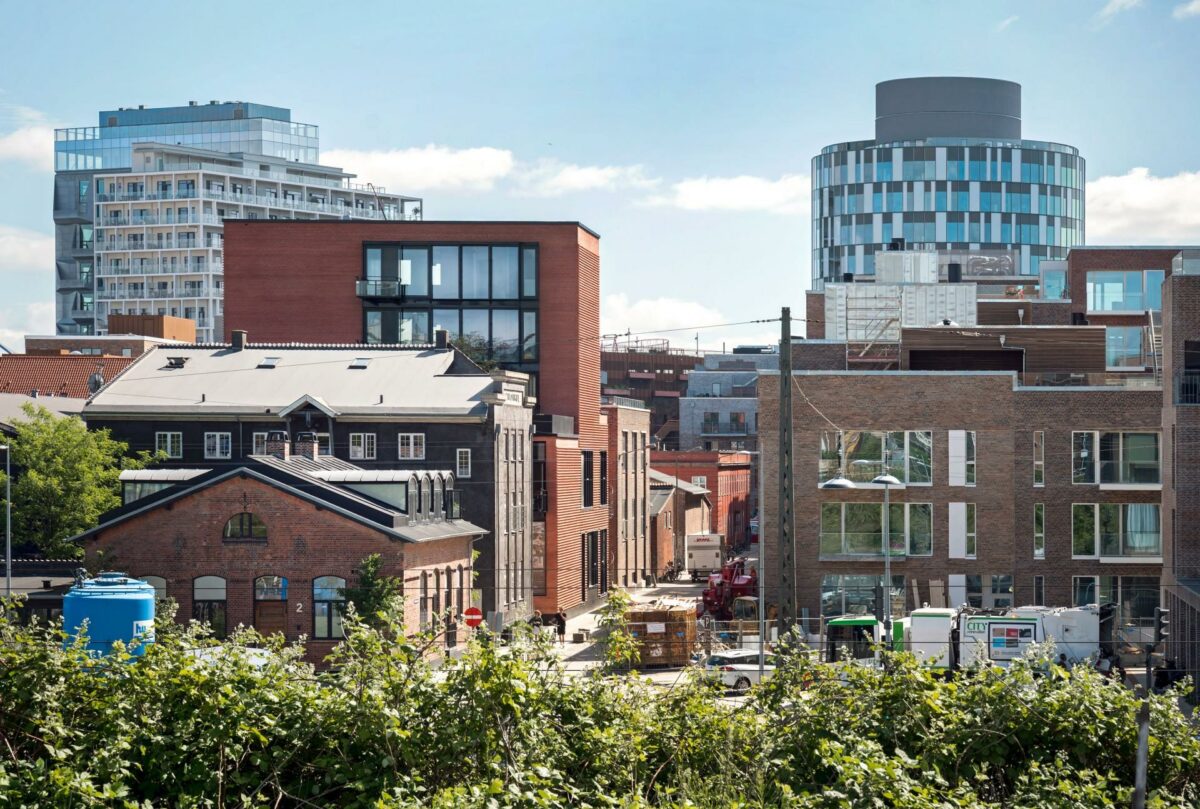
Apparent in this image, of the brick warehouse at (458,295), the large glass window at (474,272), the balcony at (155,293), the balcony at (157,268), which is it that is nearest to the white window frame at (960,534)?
the brick warehouse at (458,295)

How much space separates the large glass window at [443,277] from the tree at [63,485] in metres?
22.9

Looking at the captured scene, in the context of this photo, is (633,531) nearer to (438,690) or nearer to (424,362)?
(424,362)

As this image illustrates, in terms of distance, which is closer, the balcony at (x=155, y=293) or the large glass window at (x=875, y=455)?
the large glass window at (x=875, y=455)

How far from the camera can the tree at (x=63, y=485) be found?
6178 cm

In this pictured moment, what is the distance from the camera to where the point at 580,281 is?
268ft

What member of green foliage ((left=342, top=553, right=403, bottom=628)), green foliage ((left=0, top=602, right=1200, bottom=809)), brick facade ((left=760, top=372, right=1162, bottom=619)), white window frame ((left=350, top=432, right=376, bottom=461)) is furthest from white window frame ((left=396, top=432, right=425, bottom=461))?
green foliage ((left=0, top=602, right=1200, bottom=809))

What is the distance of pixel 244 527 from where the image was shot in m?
52.8

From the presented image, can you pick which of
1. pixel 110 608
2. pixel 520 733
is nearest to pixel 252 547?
pixel 110 608

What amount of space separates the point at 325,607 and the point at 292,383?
52.2 ft

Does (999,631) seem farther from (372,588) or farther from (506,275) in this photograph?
(506,275)

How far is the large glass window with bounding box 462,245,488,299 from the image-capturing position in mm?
81812

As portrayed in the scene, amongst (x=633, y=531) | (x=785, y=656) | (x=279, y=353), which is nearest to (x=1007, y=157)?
(x=633, y=531)

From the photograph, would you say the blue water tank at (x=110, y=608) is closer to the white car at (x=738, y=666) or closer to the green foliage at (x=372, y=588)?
the green foliage at (x=372, y=588)

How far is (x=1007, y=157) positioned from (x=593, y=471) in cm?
11923
